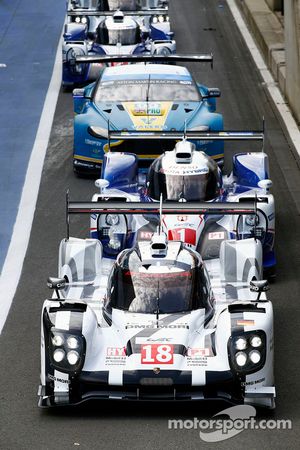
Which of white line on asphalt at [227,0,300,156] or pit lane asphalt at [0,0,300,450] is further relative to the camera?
white line on asphalt at [227,0,300,156]

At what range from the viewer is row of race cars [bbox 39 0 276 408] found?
42.4ft

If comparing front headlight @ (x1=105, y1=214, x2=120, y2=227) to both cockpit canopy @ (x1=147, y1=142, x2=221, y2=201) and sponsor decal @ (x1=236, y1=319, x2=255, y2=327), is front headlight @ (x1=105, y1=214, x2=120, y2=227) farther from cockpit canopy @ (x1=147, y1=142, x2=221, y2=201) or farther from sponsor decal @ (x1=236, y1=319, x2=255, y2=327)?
sponsor decal @ (x1=236, y1=319, x2=255, y2=327)

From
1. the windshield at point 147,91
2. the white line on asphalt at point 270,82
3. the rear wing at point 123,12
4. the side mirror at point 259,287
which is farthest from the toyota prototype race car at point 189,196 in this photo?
the rear wing at point 123,12

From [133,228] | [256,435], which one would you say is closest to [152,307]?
[256,435]

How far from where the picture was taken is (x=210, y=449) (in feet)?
40.5

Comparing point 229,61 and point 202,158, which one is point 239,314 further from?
point 229,61

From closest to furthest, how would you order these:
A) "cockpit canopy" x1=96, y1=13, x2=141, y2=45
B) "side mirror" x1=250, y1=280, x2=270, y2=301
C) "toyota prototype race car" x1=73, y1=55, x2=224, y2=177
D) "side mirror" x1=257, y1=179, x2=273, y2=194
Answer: "side mirror" x1=250, y1=280, x2=270, y2=301, "side mirror" x1=257, y1=179, x2=273, y2=194, "toyota prototype race car" x1=73, y1=55, x2=224, y2=177, "cockpit canopy" x1=96, y1=13, x2=141, y2=45

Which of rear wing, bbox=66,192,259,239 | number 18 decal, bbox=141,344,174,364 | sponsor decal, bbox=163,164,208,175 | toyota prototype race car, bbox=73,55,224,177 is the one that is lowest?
toyota prototype race car, bbox=73,55,224,177

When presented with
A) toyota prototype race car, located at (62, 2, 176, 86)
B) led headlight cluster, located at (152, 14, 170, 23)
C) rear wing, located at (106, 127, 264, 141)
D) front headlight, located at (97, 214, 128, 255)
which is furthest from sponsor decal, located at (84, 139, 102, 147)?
led headlight cluster, located at (152, 14, 170, 23)

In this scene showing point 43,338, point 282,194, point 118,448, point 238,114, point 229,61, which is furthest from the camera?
point 229,61

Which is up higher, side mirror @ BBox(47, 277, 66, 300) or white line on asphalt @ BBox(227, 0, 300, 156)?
side mirror @ BBox(47, 277, 66, 300)

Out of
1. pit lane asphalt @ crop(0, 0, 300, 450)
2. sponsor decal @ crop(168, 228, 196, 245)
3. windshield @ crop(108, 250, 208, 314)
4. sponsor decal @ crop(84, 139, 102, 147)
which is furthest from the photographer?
sponsor decal @ crop(84, 139, 102, 147)

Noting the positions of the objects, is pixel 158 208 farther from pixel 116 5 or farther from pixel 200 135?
pixel 116 5

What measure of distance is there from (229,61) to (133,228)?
1357cm
